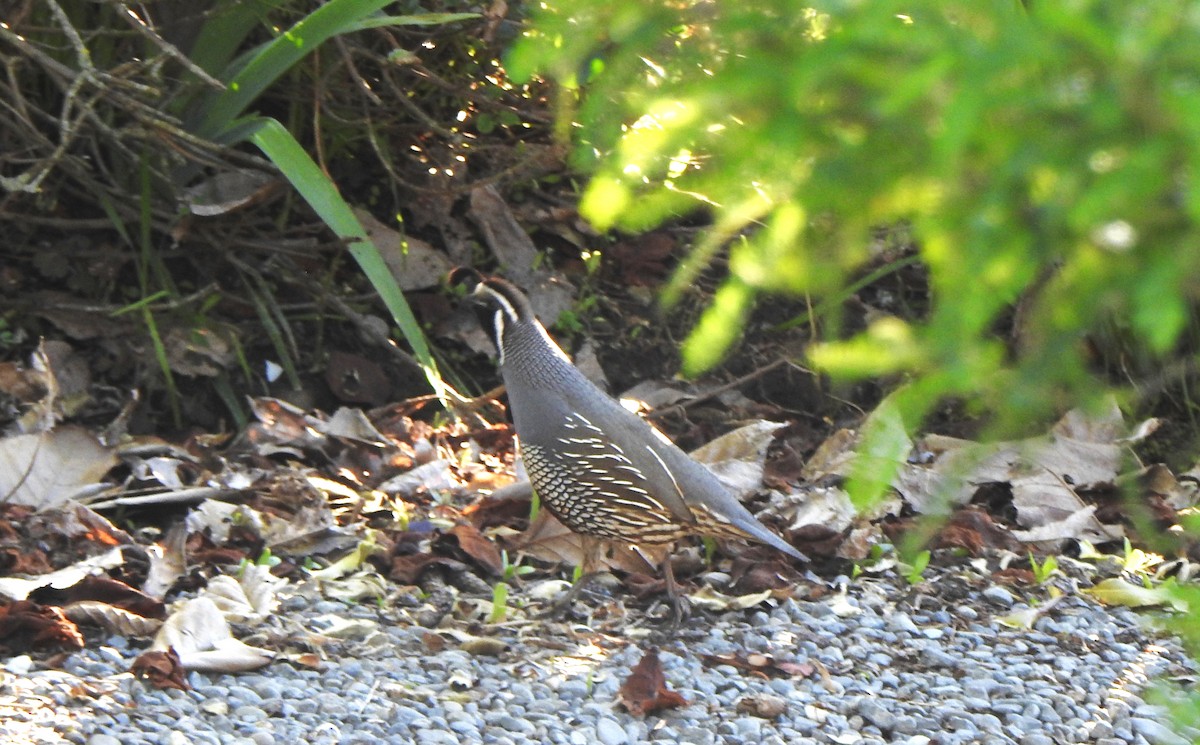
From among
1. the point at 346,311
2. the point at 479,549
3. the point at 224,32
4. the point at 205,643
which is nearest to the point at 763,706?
the point at 479,549

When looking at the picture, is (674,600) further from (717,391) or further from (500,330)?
(717,391)

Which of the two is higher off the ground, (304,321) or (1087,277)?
(1087,277)

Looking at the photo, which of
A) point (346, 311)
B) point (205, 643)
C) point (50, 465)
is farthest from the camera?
point (346, 311)

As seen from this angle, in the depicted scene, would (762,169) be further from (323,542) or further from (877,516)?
(877,516)

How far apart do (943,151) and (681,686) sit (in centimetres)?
232

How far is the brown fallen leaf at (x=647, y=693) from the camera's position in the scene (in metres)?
3.09

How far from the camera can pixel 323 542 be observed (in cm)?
402

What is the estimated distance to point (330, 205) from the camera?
4598mm

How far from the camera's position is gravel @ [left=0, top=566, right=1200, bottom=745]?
2918 mm

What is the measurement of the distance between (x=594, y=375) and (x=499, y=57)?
123cm

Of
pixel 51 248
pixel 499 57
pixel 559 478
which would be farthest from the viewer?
pixel 499 57

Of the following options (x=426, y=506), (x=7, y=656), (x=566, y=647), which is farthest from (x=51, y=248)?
(x=566, y=647)

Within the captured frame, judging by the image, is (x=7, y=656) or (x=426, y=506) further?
(x=426, y=506)

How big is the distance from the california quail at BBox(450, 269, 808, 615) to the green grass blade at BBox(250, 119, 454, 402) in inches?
18.5
